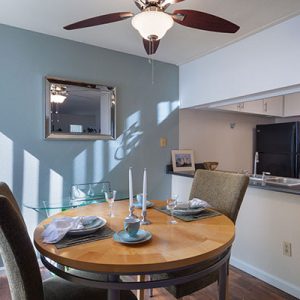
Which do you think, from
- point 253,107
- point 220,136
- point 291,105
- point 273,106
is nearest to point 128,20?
point 220,136

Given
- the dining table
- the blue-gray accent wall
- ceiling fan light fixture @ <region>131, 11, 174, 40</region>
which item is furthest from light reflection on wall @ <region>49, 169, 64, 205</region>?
ceiling fan light fixture @ <region>131, 11, 174, 40</region>

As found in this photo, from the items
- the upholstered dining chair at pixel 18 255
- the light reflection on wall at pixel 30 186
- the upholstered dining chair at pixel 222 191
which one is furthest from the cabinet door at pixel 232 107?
the upholstered dining chair at pixel 18 255

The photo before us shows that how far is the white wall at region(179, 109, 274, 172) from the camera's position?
3.43m

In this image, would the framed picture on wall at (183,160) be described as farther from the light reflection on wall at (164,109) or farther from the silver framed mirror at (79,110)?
the silver framed mirror at (79,110)

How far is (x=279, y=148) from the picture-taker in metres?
3.82

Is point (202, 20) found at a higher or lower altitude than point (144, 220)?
higher

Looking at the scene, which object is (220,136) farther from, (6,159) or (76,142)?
(6,159)

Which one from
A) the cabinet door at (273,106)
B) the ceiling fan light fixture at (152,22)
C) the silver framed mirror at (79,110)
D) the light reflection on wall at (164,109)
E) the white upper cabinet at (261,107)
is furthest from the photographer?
the cabinet door at (273,106)

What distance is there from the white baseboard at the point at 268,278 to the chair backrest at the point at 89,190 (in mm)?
1485

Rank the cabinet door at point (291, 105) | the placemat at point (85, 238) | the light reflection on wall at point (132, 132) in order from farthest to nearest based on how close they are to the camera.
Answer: the cabinet door at point (291, 105) → the light reflection on wall at point (132, 132) → the placemat at point (85, 238)

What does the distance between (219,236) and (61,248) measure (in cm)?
72

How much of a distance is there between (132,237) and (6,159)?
1681mm

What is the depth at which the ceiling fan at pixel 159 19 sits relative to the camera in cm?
135

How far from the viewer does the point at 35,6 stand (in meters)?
1.95
